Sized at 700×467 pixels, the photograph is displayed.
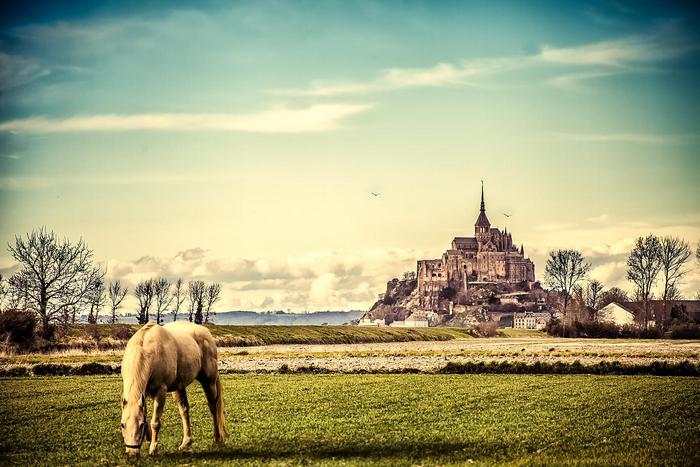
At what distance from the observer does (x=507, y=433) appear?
18.7 meters

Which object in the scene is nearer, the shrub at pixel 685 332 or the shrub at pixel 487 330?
the shrub at pixel 685 332

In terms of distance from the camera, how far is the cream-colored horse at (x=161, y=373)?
563 inches

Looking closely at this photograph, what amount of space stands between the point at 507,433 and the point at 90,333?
6403 centimetres

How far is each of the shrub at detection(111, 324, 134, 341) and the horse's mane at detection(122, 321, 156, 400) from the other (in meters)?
65.5

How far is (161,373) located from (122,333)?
68703mm

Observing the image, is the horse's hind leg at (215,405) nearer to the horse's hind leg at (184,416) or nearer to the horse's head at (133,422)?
the horse's hind leg at (184,416)

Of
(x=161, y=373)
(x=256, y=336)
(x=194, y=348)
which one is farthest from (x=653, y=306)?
(x=161, y=373)

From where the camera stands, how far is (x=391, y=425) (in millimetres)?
20125

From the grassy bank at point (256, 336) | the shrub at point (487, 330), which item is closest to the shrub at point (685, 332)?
the grassy bank at point (256, 336)

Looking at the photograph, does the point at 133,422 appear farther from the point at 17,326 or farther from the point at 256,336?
the point at 256,336

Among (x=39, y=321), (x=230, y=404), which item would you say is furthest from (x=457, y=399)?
(x=39, y=321)

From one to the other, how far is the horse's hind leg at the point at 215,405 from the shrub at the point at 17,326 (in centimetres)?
4748

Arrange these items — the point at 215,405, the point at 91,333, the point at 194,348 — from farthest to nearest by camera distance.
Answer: the point at 91,333, the point at 215,405, the point at 194,348

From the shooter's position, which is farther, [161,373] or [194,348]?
[194,348]
